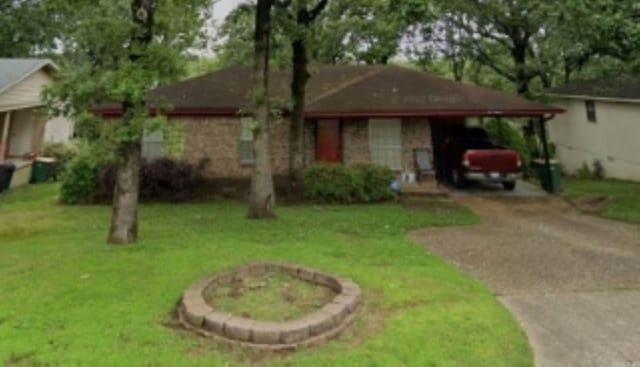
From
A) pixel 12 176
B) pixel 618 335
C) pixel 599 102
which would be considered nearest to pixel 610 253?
pixel 618 335

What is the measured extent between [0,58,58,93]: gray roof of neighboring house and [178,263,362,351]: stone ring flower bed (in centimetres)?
1639

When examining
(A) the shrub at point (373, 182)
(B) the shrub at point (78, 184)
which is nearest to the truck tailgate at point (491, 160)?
(A) the shrub at point (373, 182)

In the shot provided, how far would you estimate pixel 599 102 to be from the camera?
70.6ft

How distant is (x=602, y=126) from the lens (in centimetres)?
2141

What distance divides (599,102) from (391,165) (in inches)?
405

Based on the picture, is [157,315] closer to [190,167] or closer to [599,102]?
[190,167]

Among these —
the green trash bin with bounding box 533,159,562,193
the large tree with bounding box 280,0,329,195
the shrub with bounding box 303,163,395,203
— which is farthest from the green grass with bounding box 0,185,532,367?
the green trash bin with bounding box 533,159,562,193

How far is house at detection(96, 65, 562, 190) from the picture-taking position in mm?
16578

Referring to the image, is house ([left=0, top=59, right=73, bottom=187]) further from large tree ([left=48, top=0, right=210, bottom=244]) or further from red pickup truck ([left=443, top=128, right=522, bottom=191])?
red pickup truck ([left=443, top=128, right=522, bottom=191])

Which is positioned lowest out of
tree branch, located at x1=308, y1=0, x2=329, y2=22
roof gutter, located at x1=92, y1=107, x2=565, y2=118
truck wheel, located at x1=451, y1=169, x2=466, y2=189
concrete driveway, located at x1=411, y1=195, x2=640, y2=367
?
concrete driveway, located at x1=411, y1=195, x2=640, y2=367

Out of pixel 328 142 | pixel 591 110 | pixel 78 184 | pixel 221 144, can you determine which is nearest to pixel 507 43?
pixel 591 110

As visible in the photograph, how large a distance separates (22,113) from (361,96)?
15.5m

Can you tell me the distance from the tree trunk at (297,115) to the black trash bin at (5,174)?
10.3 metres

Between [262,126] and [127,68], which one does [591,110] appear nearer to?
[262,126]
